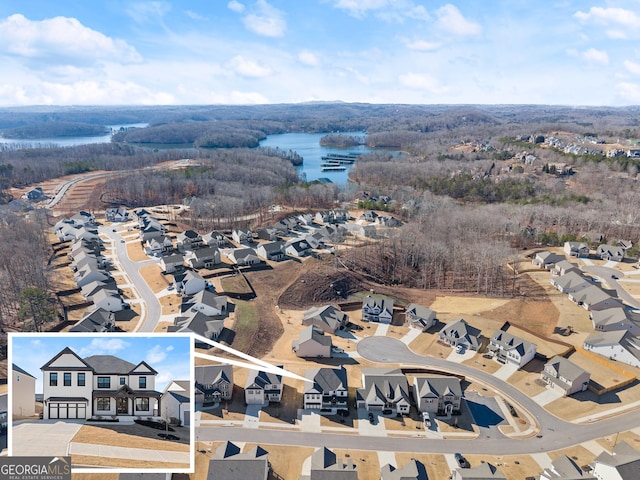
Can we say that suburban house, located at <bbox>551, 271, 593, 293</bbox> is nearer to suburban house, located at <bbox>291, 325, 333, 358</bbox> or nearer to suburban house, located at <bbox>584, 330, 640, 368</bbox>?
suburban house, located at <bbox>584, 330, 640, 368</bbox>

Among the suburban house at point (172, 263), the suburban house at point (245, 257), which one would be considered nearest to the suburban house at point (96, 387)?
the suburban house at point (172, 263)

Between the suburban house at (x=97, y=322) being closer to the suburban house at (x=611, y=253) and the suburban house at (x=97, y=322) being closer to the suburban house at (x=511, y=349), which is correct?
the suburban house at (x=511, y=349)

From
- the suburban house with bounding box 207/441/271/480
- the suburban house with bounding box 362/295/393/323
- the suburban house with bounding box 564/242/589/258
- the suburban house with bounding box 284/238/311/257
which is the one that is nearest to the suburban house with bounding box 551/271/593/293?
the suburban house with bounding box 564/242/589/258

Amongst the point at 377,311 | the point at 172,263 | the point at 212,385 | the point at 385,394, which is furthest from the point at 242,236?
the point at 385,394

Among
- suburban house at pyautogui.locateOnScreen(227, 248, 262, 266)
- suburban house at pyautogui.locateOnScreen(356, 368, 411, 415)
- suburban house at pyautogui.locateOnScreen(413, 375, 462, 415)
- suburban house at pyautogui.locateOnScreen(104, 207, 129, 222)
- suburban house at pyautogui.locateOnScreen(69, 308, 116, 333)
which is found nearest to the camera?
suburban house at pyautogui.locateOnScreen(413, 375, 462, 415)

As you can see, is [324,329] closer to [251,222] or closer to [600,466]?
[600,466]

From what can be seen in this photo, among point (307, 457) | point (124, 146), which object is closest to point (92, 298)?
point (307, 457)
